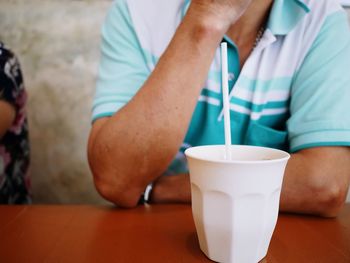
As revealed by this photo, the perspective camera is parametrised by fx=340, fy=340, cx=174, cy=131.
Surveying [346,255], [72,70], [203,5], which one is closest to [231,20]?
[203,5]

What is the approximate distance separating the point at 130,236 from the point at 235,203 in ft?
0.67

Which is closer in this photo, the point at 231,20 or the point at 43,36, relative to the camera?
the point at 231,20

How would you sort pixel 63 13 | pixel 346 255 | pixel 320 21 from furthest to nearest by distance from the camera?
pixel 63 13 → pixel 320 21 → pixel 346 255

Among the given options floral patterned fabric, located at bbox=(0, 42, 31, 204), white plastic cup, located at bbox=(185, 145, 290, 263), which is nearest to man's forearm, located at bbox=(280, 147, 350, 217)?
white plastic cup, located at bbox=(185, 145, 290, 263)

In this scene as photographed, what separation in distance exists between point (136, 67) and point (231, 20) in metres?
0.29

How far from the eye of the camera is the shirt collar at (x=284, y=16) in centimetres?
83

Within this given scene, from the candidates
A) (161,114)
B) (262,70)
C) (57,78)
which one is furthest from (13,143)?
(262,70)

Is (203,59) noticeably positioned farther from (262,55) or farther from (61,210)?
(61,210)

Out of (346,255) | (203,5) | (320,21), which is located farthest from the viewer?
(320,21)

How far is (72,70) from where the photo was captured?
1.37 m

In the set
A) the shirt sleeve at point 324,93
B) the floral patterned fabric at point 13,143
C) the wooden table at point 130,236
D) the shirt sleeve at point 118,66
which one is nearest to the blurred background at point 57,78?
the floral patterned fabric at point 13,143

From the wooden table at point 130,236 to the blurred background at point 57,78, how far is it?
0.74 metres

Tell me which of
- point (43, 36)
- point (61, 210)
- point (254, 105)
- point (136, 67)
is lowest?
point (61, 210)

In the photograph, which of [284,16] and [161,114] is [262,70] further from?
[161,114]
